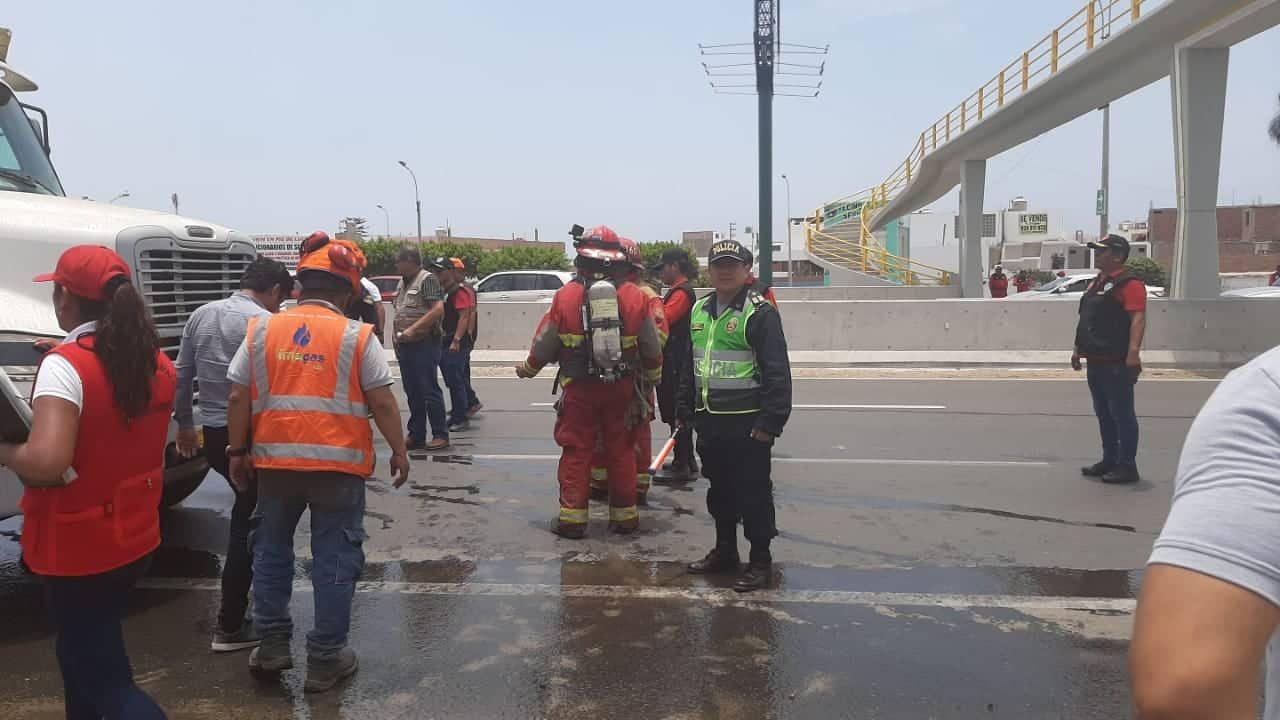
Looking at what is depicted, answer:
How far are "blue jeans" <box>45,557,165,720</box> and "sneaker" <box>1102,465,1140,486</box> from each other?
6963mm

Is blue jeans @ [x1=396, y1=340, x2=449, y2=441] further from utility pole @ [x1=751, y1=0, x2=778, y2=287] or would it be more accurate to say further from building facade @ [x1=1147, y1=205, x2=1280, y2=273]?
building facade @ [x1=1147, y1=205, x2=1280, y2=273]

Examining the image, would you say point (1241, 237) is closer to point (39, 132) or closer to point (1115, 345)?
point (1115, 345)

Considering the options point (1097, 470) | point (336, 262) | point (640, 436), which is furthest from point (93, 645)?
point (1097, 470)

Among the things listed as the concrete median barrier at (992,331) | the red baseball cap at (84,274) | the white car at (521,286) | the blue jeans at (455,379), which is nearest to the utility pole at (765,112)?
the concrete median barrier at (992,331)

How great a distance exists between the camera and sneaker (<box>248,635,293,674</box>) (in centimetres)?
402

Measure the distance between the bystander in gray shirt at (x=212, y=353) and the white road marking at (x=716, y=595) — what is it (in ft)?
4.08

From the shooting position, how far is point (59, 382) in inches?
110

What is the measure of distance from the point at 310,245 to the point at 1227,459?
500 cm

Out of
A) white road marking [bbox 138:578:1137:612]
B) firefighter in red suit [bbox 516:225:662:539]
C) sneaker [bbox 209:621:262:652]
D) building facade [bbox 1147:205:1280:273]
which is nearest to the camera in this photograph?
sneaker [bbox 209:621:262:652]

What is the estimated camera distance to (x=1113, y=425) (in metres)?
7.62

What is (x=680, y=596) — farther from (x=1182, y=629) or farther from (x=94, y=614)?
(x=1182, y=629)

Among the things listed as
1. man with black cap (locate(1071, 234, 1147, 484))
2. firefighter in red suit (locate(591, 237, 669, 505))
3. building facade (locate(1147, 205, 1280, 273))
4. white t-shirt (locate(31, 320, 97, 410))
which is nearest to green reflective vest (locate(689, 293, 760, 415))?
firefighter in red suit (locate(591, 237, 669, 505))

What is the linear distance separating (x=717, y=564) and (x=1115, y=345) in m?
4.09

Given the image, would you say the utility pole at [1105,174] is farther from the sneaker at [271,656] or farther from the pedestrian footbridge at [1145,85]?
the sneaker at [271,656]
